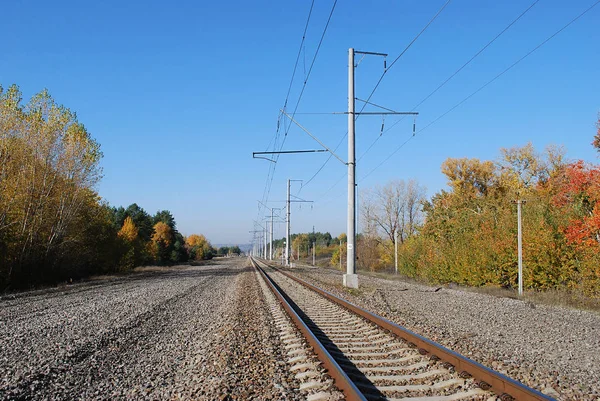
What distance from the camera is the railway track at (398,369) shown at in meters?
5.12

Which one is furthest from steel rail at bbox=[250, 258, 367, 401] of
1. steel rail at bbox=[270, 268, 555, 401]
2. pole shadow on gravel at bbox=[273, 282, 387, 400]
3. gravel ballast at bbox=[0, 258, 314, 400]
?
steel rail at bbox=[270, 268, 555, 401]

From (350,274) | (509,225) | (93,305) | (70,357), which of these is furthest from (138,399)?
(509,225)

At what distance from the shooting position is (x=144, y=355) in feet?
26.7

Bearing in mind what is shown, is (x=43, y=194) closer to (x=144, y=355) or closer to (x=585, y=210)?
(x=144, y=355)

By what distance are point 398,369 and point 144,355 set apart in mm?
4360

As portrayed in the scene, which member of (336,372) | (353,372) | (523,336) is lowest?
(523,336)

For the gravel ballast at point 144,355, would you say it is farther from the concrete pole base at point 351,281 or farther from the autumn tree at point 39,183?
the autumn tree at point 39,183

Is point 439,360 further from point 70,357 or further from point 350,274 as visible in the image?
point 350,274

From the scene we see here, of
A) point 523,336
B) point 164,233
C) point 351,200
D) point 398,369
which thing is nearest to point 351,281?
point 351,200

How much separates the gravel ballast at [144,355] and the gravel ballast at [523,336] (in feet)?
9.55

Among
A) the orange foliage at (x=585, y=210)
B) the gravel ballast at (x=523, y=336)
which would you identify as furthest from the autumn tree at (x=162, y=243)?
the gravel ballast at (x=523, y=336)

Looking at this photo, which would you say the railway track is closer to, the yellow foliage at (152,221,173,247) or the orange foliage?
the orange foliage

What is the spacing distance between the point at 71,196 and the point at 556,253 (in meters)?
25.9

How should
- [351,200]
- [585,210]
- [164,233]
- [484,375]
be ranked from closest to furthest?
[484,375], [585,210], [351,200], [164,233]
